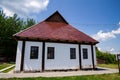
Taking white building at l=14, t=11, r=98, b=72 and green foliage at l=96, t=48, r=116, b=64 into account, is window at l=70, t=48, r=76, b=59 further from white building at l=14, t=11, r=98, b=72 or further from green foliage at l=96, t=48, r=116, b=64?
green foliage at l=96, t=48, r=116, b=64

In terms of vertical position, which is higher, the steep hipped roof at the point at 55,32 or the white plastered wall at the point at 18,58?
the steep hipped roof at the point at 55,32

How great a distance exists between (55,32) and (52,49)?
8.62 feet

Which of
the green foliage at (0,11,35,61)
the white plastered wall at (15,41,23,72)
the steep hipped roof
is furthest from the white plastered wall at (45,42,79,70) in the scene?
the green foliage at (0,11,35,61)

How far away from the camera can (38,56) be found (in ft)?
48.1

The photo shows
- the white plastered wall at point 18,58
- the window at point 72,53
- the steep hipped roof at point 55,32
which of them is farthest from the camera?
the window at point 72,53

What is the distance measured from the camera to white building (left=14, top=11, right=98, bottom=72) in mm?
14219

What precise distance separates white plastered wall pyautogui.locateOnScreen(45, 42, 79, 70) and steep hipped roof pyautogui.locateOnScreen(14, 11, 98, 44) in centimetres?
74

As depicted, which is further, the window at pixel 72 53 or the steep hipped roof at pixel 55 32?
the window at pixel 72 53

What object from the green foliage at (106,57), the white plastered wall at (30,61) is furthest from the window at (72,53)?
the green foliage at (106,57)

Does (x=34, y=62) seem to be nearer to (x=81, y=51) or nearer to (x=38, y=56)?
(x=38, y=56)

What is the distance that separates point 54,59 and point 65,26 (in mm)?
6199

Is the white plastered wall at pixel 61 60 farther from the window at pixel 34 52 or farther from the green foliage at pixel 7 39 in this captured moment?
the green foliage at pixel 7 39

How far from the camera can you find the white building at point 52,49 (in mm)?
14219

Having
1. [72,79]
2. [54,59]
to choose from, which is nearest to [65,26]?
[54,59]
